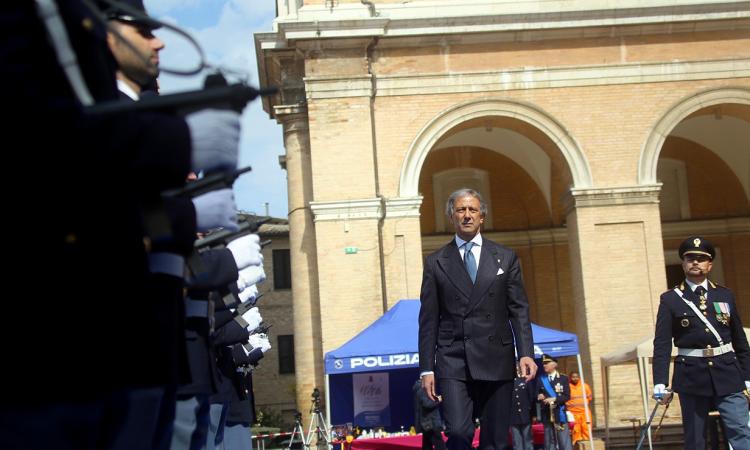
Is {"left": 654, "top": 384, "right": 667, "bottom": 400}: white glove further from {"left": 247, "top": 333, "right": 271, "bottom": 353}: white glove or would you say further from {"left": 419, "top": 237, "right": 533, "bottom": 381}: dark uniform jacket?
{"left": 247, "top": 333, "right": 271, "bottom": 353}: white glove

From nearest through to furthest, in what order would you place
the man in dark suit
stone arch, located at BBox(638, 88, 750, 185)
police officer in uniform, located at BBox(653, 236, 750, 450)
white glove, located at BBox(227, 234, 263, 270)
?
white glove, located at BBox(227, 234, 263, 270) < the man in dark suit < police officer in uniform, located at BBox(653, 236, 750, 450) < stone arch, located at BBox(638, 88, 750, 185)

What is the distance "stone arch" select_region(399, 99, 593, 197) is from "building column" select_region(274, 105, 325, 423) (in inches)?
90.6

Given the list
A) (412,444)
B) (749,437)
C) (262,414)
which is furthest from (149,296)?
(262,414)

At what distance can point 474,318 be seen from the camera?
25.1 ft

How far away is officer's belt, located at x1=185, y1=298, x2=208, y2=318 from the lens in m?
4.84

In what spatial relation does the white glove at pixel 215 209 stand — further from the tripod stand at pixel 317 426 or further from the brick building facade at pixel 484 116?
the brick building facade at pixel 484 116

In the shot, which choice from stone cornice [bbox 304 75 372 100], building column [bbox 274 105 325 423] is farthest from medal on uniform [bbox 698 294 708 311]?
stone cornice [bbox 304 75 372 100]

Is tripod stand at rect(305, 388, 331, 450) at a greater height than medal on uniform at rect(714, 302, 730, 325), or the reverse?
medal on uniform at rect(714, 302, 730, 325)

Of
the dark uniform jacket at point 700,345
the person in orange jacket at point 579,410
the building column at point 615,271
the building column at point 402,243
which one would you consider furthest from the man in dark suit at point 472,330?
the building column at point 615,271

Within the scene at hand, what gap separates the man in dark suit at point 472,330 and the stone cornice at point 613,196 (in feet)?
53.0

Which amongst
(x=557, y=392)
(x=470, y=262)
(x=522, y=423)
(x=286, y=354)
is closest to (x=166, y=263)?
(x=470, y=262)

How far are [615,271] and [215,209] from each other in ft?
70.3

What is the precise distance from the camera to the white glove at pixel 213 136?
2.62 meters

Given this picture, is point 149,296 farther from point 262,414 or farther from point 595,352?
point 262,414
